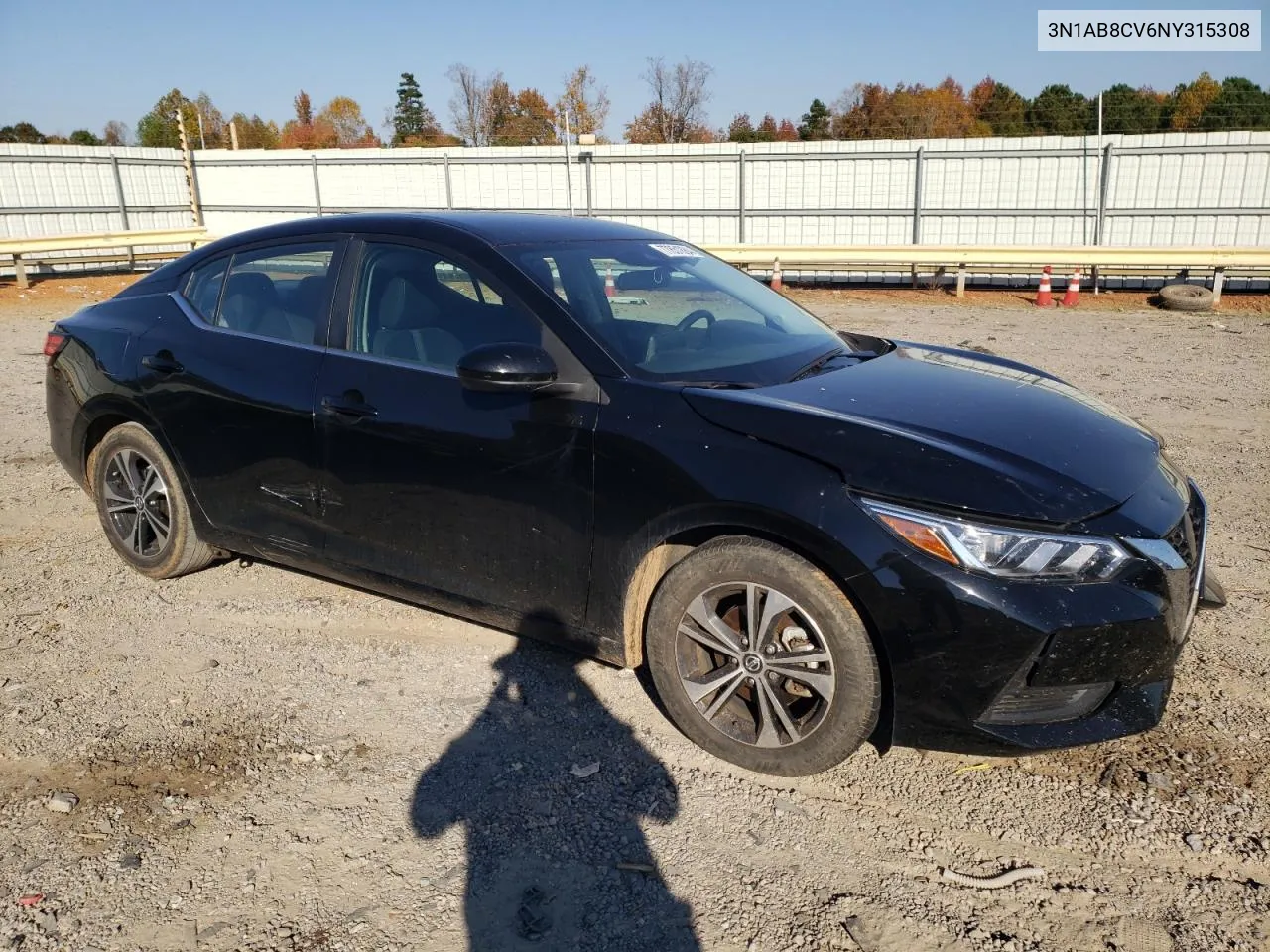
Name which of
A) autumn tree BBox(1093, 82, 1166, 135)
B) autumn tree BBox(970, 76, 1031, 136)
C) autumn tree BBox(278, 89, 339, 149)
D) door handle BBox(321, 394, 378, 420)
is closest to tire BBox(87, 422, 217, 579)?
door handle BBox(321, 394, 378, 420)

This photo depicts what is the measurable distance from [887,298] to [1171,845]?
15.4 m

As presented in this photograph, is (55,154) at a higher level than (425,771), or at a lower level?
higher

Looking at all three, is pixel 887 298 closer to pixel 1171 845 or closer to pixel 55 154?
pixel 1171 845

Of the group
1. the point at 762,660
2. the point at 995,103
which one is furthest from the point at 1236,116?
the point at 995,103

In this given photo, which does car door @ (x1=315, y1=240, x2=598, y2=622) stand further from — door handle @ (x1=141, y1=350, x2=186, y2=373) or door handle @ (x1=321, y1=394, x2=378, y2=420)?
door handle @ (x1=141, y1=350, x2=186, y2=373)

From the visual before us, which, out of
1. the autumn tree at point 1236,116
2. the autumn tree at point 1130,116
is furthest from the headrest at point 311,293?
the autumn tree at point 1236,116

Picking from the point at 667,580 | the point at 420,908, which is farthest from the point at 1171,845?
the point at 420,908

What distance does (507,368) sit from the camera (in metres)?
3.16

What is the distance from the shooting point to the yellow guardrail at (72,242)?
17594 millimetres

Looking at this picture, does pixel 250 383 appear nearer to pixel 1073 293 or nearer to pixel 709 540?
pixel 709 540

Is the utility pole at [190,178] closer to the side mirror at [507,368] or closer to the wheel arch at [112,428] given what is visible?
the wheel arch at [112,428]

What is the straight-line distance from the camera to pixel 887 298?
17.2 meters

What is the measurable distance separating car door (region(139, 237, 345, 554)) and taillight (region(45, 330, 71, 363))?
0.70m

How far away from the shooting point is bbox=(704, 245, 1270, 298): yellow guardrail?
50.5 ft
